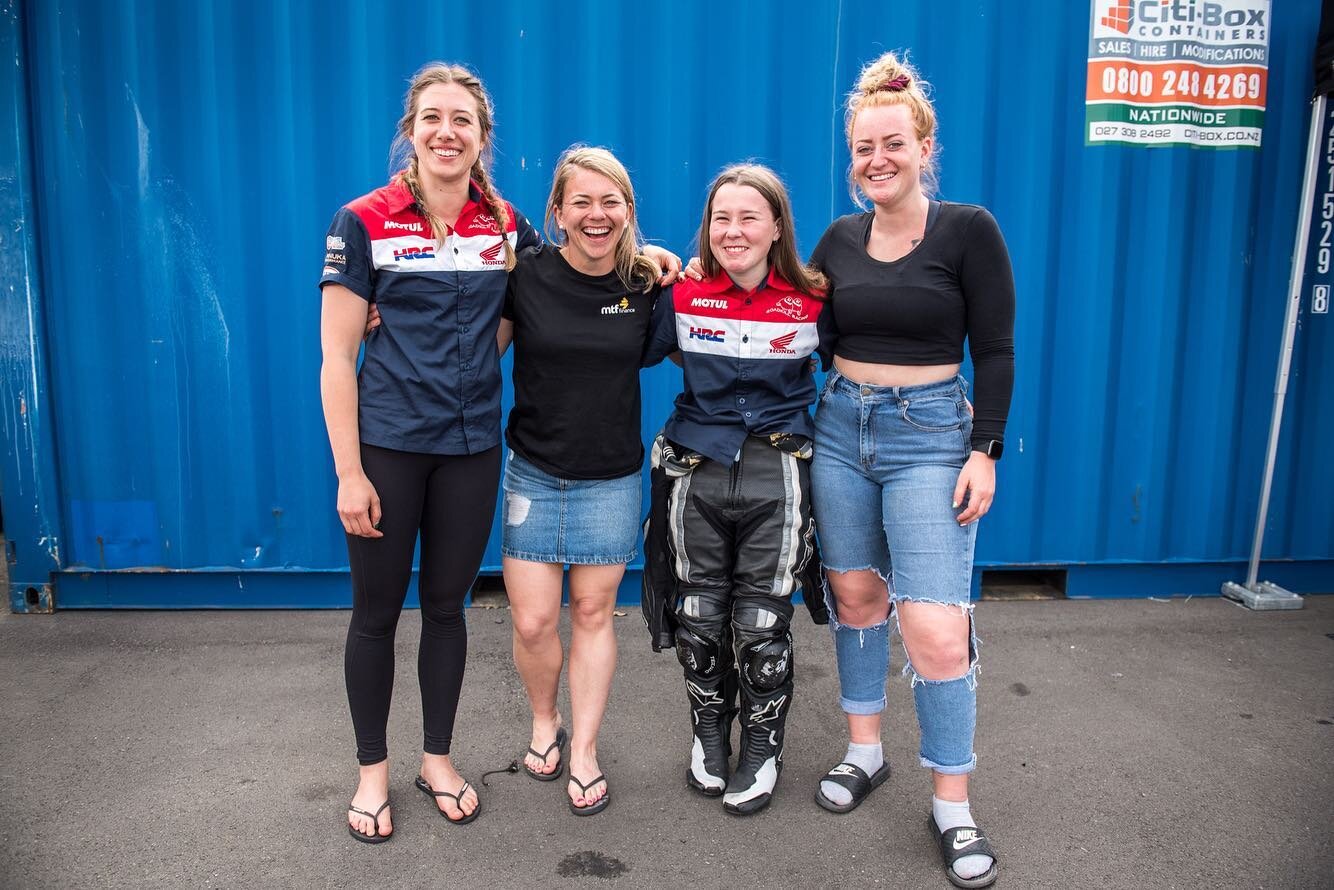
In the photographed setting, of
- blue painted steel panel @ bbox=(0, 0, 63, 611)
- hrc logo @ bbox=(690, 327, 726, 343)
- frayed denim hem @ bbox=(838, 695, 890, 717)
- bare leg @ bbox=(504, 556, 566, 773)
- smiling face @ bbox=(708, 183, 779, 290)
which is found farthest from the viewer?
blue painted steel panel @ bbox=(0, 0, 63, 611)

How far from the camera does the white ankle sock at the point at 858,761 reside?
2.73m

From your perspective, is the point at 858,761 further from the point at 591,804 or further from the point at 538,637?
the point at 538,637

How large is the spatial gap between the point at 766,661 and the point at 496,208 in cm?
146

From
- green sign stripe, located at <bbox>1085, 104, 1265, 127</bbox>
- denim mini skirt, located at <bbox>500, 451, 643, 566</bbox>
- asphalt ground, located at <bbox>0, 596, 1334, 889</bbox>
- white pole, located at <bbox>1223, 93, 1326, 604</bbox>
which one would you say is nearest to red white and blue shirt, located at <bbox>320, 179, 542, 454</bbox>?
denim mini skirt, located at <bbox>500, 451, 643, 566</bbox>

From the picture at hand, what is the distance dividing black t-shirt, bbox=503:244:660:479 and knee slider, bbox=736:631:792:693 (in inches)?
25.1

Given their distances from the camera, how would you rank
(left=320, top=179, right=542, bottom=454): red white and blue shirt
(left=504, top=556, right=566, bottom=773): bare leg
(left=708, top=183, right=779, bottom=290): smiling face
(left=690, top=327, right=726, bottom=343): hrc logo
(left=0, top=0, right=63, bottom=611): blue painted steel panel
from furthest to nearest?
1. (left=0, top=0, right=63, bottom=611): blue painted steel panel
2. (left=504, top=556, right=566, bottom=773): bare leg
3. (left=690, top=327, right=726, bottom=343): hrc logo
4. (left=708, top=183, right=779, bottom=290): smiling face
5. (left=320, top=179, right=542, bottom=454): red white and blue shirt

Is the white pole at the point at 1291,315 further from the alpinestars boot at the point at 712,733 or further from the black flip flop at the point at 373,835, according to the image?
the black flip flop at the point at 373,835

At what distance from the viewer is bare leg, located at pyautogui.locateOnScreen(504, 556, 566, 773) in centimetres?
267

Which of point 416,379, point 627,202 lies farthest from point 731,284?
point 416,379

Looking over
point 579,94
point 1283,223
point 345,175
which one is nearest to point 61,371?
point 345,175

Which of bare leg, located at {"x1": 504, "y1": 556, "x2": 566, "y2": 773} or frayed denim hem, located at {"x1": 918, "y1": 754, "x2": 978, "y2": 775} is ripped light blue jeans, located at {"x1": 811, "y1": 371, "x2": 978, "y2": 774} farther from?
bare leg, located at {"x1": 504, "y1": 556, "x2": 566, "y2": 773}

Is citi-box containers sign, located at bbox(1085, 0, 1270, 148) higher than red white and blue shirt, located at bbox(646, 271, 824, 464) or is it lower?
higher

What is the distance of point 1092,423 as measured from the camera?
14.2ft

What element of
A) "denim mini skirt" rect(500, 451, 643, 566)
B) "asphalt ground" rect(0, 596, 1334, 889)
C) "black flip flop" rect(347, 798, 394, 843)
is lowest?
"asphalt ground" rect(0, 596, 1334, 889)
